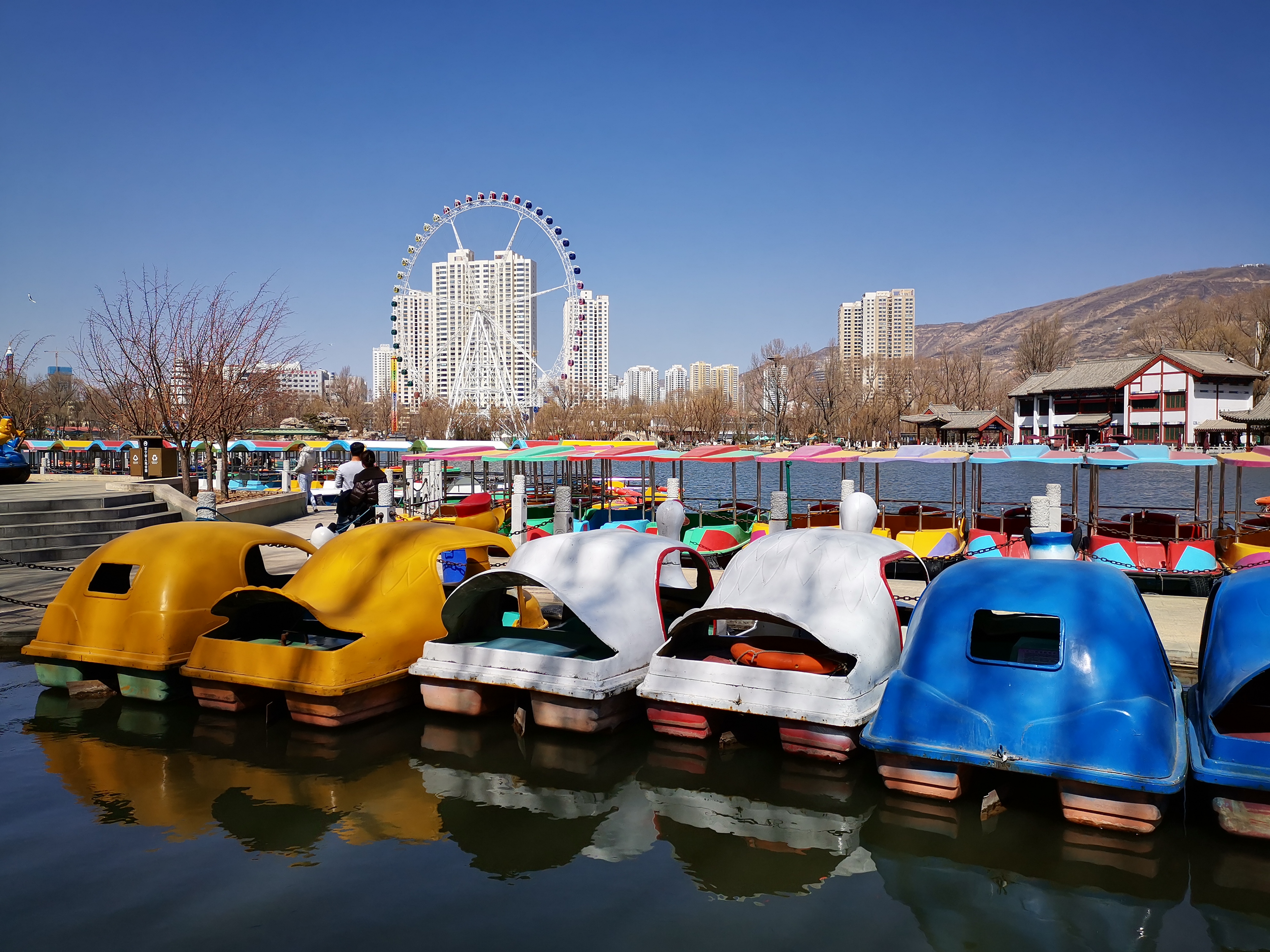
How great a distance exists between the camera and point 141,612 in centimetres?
934

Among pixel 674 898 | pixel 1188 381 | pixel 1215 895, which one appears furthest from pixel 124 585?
pixel 1188 381

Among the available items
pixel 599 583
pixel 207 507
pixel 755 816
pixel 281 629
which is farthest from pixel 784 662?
pixel 207 507

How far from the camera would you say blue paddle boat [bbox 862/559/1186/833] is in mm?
A: 6164

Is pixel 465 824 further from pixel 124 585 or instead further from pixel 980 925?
pixel 124 585

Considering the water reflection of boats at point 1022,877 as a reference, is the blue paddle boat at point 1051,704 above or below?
above

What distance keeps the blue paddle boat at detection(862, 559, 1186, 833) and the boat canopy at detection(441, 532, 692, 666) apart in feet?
8.35

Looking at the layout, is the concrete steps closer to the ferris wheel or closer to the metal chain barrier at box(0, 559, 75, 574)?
the metal chain barrier at box(0, 559, 75, 574)

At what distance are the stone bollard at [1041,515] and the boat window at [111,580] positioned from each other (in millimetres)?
11201

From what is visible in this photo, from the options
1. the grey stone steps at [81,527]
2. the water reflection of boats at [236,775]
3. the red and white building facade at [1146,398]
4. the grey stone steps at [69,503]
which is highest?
the red and white building facade at [1146,398]

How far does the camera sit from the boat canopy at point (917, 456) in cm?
2012

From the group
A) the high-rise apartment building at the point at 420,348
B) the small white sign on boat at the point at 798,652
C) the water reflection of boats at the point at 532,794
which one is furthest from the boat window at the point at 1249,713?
the high-rise apartment building at the point at 420,348

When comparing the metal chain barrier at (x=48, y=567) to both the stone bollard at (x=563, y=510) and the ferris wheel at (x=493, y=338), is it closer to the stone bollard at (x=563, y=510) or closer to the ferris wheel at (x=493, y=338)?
the stone bollard at (x=563, y=510)

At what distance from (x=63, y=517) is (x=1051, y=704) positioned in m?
17.6

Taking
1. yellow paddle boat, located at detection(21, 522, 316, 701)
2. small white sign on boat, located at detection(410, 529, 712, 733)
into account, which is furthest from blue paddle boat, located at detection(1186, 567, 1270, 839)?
yellow paddle boat, located at detection(21, 522, 316, 701)
